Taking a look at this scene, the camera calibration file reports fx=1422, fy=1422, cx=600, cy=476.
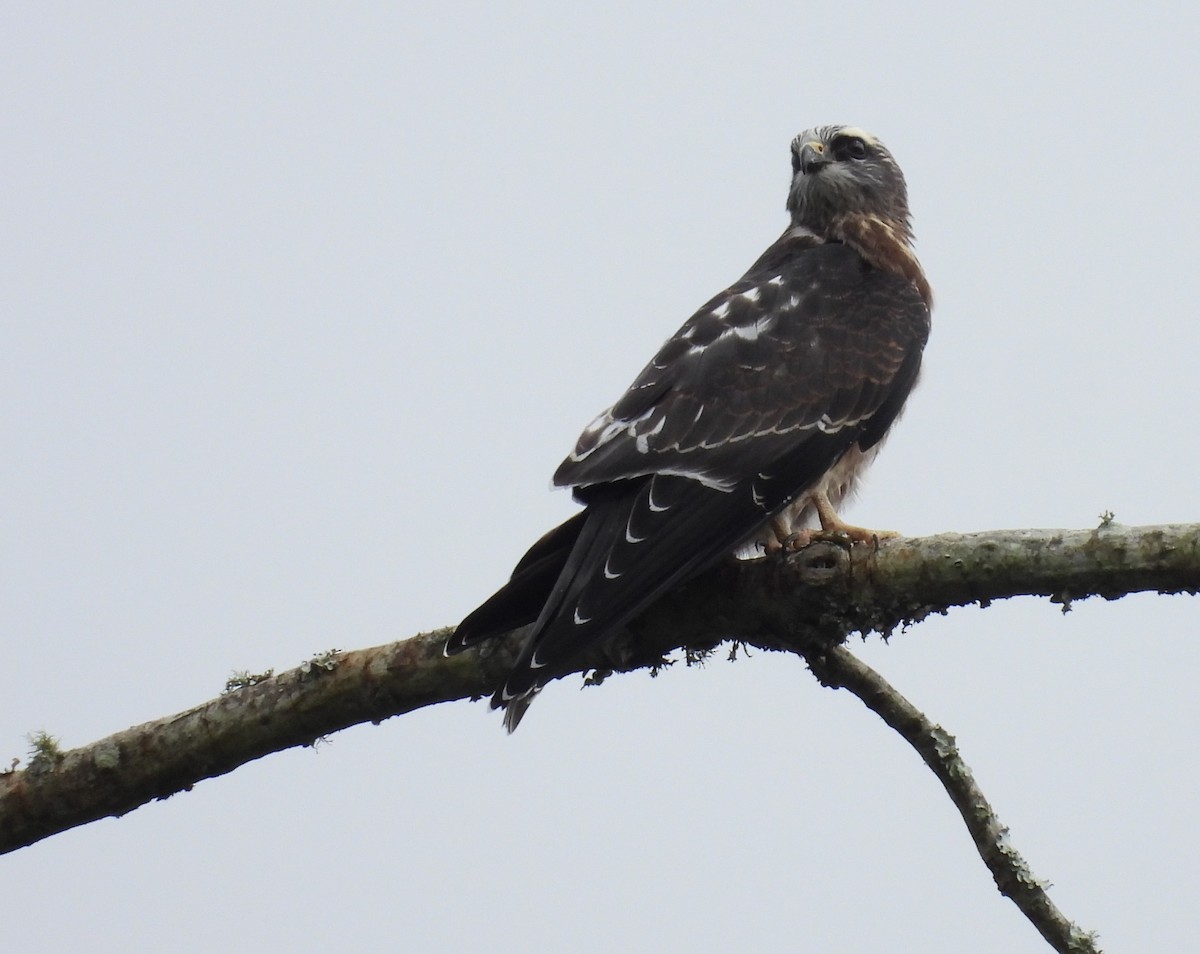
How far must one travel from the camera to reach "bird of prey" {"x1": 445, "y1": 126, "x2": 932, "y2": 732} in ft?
14.9

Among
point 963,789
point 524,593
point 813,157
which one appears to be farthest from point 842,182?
point 963,789

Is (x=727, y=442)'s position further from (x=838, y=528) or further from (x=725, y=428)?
(x=838, y=528)

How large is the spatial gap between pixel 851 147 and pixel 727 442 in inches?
112

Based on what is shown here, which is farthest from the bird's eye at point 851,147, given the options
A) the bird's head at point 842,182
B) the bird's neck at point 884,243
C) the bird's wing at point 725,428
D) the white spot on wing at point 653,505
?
the white spot on wing at point 653,505

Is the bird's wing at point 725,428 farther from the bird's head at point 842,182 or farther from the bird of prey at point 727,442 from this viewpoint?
the bird's head at point 842,182

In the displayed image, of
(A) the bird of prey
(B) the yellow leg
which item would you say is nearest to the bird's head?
(A) the bird of prey

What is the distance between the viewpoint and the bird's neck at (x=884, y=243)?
6.59 m

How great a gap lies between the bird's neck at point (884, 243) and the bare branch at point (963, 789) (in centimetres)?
256

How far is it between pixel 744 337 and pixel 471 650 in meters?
1.89

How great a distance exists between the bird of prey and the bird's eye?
695mm

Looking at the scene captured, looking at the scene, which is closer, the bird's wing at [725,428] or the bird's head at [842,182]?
the bird's wing at [725,428]

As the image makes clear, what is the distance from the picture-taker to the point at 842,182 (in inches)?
283

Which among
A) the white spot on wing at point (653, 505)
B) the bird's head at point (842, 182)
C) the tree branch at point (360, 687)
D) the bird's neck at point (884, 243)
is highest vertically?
the bird's head at point (842, 182)

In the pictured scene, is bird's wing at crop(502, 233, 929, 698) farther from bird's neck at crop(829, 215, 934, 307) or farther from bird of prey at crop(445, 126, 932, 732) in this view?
bird's neck at crop(829, 215, 934, 307)
